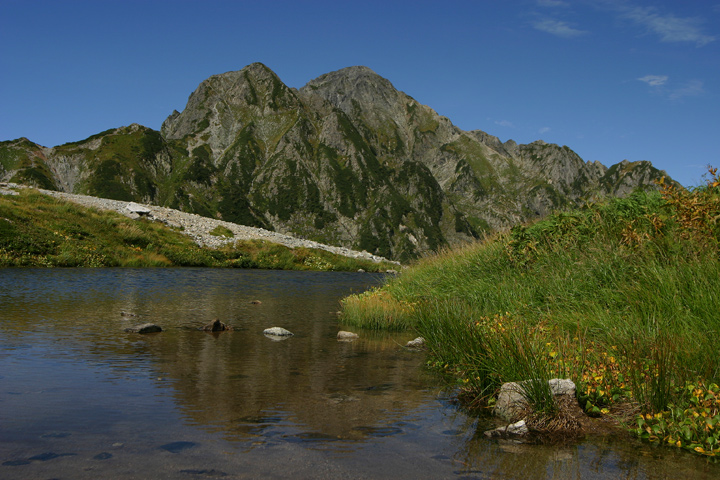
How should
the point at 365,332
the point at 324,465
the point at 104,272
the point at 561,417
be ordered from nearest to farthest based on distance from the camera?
the point at 324,465 < the point at 561,417 < the point at 365,332 < the point at 104,272

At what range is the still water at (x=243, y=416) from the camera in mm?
5492

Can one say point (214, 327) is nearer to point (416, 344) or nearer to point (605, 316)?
point (416, 344)

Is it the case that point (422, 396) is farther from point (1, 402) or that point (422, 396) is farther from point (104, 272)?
point (104, 272)

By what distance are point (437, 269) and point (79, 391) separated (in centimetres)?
1431

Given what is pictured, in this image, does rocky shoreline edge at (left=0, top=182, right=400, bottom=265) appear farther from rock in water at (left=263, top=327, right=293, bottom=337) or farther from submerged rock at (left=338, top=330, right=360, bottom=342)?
submerged rock at (left=338, top=330, right=360, bottom=342)

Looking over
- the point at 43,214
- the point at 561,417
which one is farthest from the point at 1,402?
the point at 43,214

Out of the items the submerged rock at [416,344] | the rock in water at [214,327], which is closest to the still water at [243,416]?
the submerged rock at [416,344]

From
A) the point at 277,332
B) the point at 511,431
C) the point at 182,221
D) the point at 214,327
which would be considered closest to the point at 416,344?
the point at 277,332

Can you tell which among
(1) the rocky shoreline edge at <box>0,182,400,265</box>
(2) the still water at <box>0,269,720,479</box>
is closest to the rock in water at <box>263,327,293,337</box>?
(2) the still water at <box>0,269,720,479</box>

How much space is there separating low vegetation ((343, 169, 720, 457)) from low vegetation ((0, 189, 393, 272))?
2630 centimetres

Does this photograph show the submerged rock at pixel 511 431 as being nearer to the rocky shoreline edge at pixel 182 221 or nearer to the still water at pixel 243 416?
the still water at pixel 243 416

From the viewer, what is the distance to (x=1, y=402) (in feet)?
24.2

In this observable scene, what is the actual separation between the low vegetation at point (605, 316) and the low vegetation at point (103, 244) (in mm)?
26304

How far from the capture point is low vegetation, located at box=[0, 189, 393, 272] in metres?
33.3
